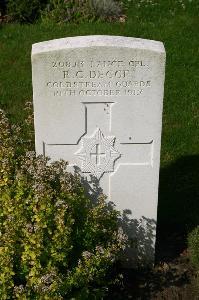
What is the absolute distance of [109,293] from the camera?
201 inches

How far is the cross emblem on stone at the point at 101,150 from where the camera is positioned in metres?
4.76

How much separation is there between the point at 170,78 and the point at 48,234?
490 cm

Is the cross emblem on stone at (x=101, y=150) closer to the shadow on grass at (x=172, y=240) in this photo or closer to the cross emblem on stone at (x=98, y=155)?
the cross emblem on stone at (x=98, y=155)

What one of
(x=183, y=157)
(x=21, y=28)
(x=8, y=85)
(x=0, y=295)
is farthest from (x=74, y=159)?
(x=21, y=28)

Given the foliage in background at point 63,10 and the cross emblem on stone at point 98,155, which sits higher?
the foliage in background at point 63,10

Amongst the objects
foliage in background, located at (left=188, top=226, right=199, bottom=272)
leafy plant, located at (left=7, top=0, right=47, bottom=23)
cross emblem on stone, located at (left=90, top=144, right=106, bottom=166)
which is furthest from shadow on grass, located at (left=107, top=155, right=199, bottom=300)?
leafy plant, located at (left=7, top=0, right=47, bottom=23)

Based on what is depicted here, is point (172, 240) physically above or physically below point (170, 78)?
below

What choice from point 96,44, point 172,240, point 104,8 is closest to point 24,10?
point 104,8

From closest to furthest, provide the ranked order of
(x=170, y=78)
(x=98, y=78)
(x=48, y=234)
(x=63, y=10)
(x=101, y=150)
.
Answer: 1. (x=48, y=234)
2. (x=98, y=78)
3. (x=101, y=150)
4. (x=170, y=78)
5. (x=63, y=10)

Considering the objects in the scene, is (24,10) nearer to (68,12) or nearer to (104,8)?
(68,12)

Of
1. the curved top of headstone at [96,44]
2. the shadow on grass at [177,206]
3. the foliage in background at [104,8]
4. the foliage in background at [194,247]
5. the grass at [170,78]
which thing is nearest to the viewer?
the curved top of headstone at [96,44]

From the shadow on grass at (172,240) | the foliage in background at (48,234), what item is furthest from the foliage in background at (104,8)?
the foliage in background at (48,234)

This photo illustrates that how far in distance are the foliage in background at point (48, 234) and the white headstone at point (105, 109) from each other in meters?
0.24

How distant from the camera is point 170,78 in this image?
8812 mm
